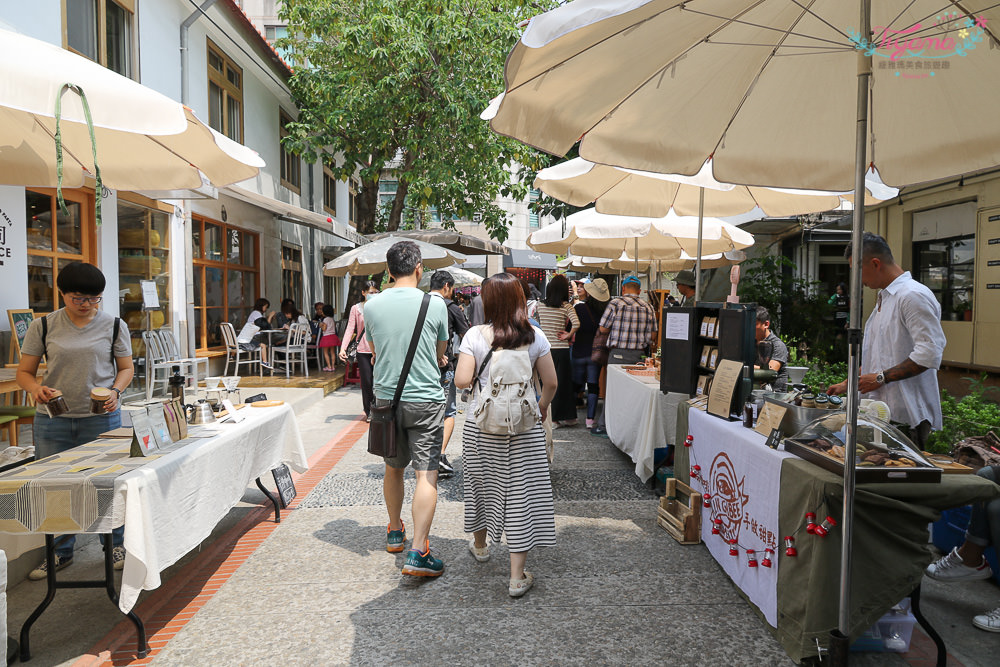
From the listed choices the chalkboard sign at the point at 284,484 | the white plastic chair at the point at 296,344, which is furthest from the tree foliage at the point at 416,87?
the chalkboard sign at the point at 284,484

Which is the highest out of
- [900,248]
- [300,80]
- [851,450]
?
[300,80]

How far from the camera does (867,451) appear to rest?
296cm

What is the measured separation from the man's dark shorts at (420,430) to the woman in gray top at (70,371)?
5.58 feet

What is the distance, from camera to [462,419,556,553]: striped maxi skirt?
3740 millimetres

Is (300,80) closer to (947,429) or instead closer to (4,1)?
(4,1)

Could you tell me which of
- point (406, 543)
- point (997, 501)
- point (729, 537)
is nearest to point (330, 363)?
point (406, 543)

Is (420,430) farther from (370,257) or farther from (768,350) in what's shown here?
(370,257)

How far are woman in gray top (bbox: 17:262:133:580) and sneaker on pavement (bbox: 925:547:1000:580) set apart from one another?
461cm

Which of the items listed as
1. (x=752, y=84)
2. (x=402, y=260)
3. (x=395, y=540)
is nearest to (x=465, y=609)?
(x=395, y=540)

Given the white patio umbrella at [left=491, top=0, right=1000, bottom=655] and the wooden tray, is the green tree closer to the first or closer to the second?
the wooden tray

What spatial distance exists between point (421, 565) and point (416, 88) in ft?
38.8

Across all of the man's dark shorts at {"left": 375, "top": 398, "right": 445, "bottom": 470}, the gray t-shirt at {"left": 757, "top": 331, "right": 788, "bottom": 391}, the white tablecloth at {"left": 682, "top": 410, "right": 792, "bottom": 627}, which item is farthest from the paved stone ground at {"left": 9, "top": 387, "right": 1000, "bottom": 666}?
the gray t-shirt at {"left": 757, "top": 331, "right": 788, "bottom": 391}

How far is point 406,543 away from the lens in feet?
14.6

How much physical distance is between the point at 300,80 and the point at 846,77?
1425 cm
